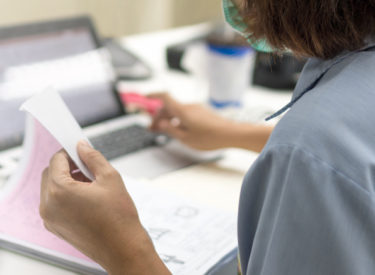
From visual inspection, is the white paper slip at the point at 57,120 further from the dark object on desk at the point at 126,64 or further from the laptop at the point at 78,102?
the dark object on desk at the point at 126,64

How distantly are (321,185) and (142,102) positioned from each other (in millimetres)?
748

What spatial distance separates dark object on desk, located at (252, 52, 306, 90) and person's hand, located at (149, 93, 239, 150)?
0.44 meters

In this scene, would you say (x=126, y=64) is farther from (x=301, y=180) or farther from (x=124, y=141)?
(x=301, y=180)

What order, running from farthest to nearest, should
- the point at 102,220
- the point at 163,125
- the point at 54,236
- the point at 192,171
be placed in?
the point at 163,125
the point at 192,171
the point at 54,236
the point at 102,220

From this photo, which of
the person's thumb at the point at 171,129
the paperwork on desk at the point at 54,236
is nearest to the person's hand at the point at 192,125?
the person's thumb at the point at 171,129

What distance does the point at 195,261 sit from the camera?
0.53 metres

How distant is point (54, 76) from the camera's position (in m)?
0.89

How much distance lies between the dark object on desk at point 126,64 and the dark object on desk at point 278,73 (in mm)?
330

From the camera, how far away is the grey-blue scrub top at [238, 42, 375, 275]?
336 mm

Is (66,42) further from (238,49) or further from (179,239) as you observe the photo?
(179,239)

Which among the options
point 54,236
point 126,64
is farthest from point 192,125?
point 126,64

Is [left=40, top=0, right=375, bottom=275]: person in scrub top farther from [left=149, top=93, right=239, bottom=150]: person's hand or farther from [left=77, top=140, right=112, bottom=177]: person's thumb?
[left=149, top=93, right=239, bottom=150]: person's hand

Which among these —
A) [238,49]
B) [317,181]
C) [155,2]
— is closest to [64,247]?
[317,181]

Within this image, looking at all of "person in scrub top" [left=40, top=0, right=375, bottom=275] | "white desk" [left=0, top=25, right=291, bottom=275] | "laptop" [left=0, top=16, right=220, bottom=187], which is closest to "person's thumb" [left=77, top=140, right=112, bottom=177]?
"person in scrub top" [left=40, top=0, right=375, bottom=275]
